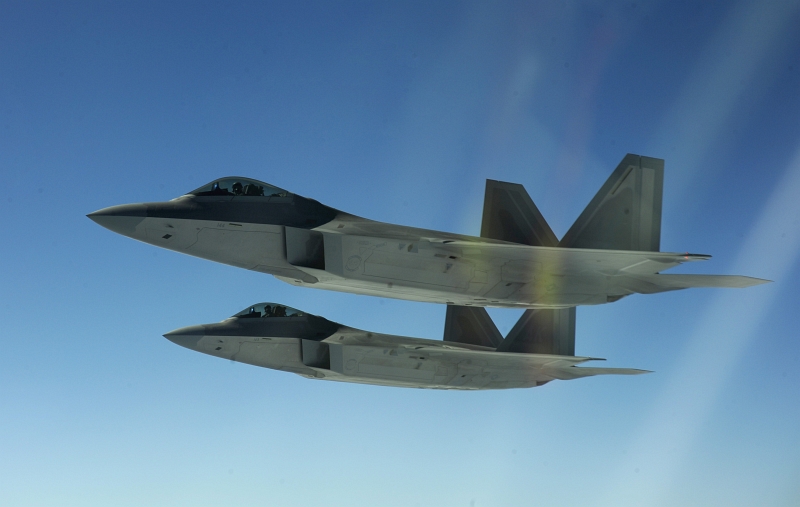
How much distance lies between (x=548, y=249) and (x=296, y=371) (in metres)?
10.0

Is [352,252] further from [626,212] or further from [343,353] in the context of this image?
[626,212]

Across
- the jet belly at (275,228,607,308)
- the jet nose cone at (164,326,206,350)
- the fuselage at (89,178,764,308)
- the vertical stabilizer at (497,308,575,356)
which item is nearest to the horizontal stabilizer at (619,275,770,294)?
the fuselage at (89,178,764,308)

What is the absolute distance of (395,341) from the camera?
25547 mm

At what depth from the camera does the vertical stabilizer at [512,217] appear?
28.0 meters

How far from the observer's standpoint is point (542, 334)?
3073 cm

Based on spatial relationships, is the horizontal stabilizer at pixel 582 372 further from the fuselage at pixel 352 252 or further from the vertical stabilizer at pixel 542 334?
the fuselage at pixel 352 252

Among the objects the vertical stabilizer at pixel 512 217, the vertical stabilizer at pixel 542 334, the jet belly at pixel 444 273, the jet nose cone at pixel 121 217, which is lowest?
the vertical stabilizer at pixel 542 334

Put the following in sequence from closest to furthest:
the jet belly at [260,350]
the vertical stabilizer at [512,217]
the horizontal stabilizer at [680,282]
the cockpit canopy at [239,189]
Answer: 1. the cockpit canopy at [239,189]
2. the horizontal stabilizer at [680,282]
3. the jet belly at [260,350]
4. the vertical stabilizer at [512,217]

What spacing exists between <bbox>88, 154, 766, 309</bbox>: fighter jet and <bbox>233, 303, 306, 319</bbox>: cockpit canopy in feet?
9.47

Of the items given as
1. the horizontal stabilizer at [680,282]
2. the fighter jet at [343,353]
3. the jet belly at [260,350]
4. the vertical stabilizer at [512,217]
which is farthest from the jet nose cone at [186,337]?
the horizontal stabilizer at [680,282]

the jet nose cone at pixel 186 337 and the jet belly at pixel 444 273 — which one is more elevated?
the jet belly at pixel 444 273

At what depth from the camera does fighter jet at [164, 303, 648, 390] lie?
24483mm

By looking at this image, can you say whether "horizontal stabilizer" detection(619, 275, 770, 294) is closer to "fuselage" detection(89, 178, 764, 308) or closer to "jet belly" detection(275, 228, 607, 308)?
"fuselage" detection(89, 178, 764, 308)

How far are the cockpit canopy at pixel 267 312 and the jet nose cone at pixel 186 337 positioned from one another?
171 centimetres
